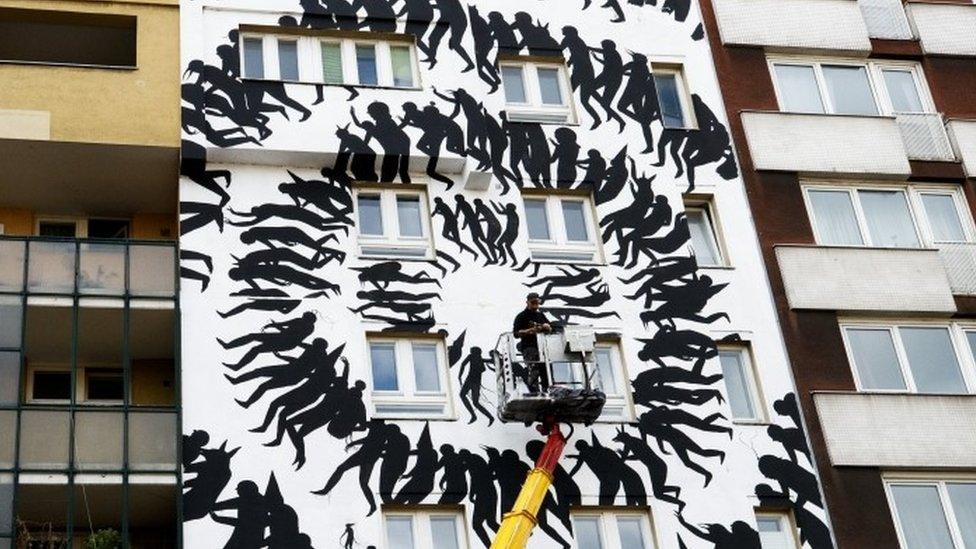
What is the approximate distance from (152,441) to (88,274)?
3561 millimetres

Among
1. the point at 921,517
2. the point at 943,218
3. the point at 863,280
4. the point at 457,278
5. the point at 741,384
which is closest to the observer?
the point at 921,517

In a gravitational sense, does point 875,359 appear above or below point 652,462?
above

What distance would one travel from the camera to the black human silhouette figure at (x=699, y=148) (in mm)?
32344

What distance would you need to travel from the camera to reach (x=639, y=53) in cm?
3372

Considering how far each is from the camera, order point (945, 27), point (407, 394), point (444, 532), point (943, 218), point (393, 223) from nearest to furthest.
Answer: point (444, 532)
point (407, 394)
point (393, 223)
point (943, 218)
point (945, 27)

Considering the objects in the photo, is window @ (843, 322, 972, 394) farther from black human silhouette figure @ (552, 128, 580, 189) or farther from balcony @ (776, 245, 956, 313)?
black human silhouette figure @ (552, 128, 580, 189)

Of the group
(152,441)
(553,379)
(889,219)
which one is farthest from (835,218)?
(152,441)

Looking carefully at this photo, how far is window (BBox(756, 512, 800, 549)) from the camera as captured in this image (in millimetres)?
28203

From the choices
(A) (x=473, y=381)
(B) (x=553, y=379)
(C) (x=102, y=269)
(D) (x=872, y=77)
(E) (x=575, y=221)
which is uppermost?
(D) (x=872, y=77)

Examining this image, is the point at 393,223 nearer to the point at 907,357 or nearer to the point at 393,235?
the point at 393,235

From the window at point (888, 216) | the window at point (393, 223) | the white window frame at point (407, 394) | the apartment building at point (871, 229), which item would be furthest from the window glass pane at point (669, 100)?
the white window frame at point (407, 394)

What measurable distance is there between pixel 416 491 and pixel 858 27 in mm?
16087

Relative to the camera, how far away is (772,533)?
93.0 ft

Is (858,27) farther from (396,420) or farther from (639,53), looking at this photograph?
(396,420)
